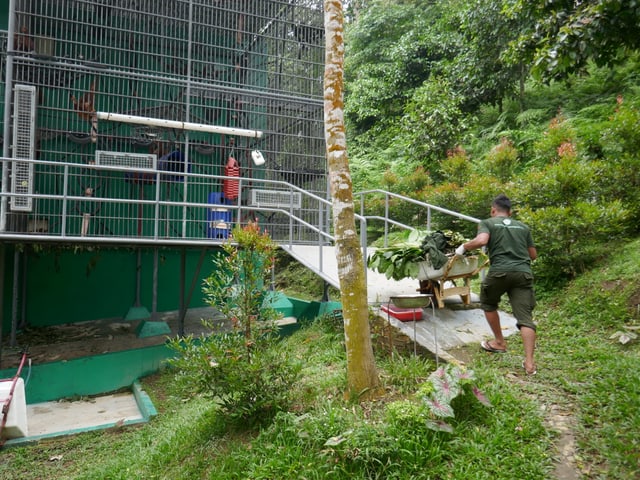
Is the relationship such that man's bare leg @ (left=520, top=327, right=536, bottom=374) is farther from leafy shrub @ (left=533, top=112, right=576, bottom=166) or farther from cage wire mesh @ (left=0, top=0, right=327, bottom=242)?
leafy shrub @ (left=533, top=112, right=576, bottom=166)

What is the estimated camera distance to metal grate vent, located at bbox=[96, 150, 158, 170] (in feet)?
28.0

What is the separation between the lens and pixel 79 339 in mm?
9688

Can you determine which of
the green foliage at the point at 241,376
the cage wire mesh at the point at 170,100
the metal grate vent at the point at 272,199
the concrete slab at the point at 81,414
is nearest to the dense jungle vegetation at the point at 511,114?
the metal grate vent at the point at 272,199

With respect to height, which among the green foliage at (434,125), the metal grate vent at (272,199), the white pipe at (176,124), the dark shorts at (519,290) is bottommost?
the dark shorts at (519,290)

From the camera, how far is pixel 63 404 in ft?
25.2

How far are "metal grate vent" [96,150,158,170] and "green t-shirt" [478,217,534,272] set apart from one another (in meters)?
6.22

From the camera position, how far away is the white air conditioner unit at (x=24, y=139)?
26.2 feet

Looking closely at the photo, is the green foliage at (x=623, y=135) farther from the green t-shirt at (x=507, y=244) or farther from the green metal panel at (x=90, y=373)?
the green metal panel at (x=90, y=373)

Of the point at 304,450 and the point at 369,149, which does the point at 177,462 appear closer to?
the point at 304,450

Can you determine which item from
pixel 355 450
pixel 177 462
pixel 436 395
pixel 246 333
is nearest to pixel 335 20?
pixel 246 333

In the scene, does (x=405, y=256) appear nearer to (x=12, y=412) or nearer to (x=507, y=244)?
(x=507, y=244)

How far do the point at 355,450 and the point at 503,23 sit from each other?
1201 centimetres

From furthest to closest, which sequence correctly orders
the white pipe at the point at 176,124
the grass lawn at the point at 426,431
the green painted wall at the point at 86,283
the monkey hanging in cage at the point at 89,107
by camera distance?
the green painted wall at the point at 86,283 < the monkey hanging in cage at the point at 89,107 < the white pipe at the point at 176,124 < the grass lawn at the point at 426,431

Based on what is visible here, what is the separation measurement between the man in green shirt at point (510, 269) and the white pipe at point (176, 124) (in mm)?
6106
